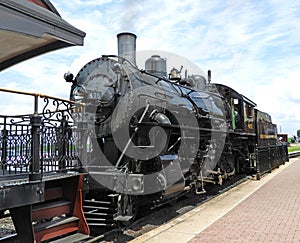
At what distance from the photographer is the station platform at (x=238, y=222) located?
5.41m

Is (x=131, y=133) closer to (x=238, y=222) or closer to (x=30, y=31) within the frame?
(x=238, y=222)

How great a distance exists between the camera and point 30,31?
338 centimetres

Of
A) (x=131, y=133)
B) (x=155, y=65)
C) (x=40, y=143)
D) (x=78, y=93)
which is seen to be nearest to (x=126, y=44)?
(x=155, y=65)

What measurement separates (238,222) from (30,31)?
5.22 metres

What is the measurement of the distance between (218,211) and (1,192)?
5.34 m

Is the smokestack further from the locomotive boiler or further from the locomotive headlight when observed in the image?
the locomotive headlight

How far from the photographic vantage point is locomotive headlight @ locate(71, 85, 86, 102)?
6392mm

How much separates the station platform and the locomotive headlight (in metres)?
2.94

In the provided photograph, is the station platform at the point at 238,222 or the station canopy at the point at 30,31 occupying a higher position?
the station canopy at the point at 30,31

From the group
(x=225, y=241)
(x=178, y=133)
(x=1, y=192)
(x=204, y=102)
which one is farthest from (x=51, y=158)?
(x=204, y=102)

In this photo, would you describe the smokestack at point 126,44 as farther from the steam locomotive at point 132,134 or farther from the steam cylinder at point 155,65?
the steam cylinder at point 155,65

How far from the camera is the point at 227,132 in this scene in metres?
10.3

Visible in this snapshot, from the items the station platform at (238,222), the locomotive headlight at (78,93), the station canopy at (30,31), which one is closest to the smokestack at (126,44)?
the locomotive headlight at (78,93)

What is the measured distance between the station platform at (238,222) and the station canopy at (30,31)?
343cm
